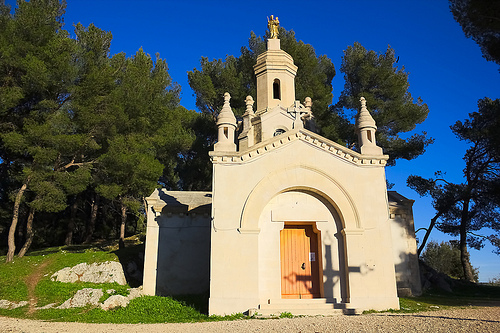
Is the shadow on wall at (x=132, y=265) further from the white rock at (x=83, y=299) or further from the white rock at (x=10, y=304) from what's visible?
the white rock at (x=10, y=304)

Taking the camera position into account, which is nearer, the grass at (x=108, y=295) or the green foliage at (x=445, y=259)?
the grass at (x=108, y=295)

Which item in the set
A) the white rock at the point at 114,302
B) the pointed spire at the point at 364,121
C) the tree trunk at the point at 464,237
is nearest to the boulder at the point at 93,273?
the white rock at the point at 114,302

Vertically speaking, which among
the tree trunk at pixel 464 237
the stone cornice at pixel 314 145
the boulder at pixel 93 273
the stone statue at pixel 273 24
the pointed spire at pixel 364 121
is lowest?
the boulder at pixel 93 273

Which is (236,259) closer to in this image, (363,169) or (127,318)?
(127,318)

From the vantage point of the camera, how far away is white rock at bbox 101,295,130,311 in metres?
12.9

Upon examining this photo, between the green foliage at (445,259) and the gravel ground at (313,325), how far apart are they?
880 inches

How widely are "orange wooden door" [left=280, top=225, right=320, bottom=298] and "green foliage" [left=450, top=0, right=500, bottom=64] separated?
32.0 ft

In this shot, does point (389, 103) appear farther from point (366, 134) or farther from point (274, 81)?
point (366, 134)

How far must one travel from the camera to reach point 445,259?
30.9m

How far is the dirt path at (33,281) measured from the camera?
1402 cm

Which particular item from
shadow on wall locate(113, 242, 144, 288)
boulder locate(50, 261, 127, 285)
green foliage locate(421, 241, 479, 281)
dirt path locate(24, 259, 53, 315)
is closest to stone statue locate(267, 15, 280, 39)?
shadow on wall locate(113, 242, 144, 288)

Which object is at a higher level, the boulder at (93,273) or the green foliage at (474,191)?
the green foliage at (474,191)

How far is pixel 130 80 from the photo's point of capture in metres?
23.2

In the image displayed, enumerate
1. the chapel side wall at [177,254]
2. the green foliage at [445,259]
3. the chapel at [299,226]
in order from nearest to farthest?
the chapel at [299,226] → the chapel side wall at [177,254] → the green foliage at [445,259]
